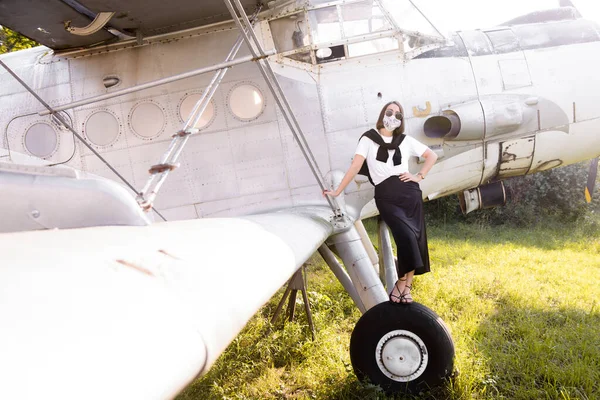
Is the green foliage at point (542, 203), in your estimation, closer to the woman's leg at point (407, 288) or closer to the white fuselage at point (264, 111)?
the white fuselage at point (264, 111)

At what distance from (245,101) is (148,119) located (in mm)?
889

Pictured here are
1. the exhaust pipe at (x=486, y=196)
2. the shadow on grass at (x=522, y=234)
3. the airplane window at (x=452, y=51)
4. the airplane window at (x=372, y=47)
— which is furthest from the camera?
the shadow on grass at (x=522, y=234)

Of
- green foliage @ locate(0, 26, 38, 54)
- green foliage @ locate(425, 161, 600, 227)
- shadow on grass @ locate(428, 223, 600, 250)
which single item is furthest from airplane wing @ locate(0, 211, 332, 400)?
green foliage @ locate(425, 161, 600, 227)

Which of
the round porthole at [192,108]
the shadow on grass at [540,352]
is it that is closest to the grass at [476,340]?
the shadow on grass at [540,352]

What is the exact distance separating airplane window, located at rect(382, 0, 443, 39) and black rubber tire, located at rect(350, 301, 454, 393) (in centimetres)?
260

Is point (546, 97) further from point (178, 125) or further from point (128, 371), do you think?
point (128, 371)

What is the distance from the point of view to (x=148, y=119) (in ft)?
14.0

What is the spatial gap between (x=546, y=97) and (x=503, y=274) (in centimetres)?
306

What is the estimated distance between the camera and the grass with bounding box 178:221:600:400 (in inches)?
139

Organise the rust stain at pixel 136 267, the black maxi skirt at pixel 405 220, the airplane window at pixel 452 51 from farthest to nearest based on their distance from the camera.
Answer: the airplane window at pixel 452 51 < the black maxi skirt at pixel 405 220 < the rust stain at pixel 136 267

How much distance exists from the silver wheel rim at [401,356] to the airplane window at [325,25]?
2627 millimetres

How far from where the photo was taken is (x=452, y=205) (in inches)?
544

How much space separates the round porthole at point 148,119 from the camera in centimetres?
425

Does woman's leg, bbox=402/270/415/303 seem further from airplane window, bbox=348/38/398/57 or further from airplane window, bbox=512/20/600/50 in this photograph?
airplane window, bbox=512/20/600/50
